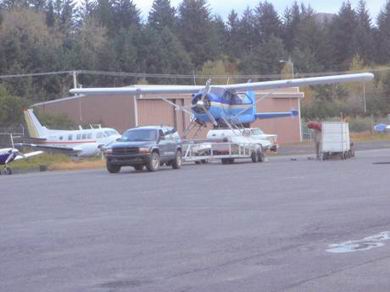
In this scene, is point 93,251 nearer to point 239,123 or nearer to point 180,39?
point 239,123

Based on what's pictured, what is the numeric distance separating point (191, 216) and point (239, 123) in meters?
33.6

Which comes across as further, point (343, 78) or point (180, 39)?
point (180, 39)

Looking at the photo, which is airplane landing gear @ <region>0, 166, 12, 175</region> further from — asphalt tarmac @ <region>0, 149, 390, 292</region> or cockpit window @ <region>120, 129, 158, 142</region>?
asphalt tarmac @ <region>0, 149, 390, 292</region>

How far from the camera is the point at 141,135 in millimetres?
37656

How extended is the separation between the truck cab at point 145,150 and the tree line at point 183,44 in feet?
117

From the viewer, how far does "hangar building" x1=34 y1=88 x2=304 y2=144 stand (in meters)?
70.6

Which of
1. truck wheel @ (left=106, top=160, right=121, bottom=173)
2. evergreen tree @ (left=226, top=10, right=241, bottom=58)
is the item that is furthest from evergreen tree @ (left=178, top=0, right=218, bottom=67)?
truck wheel @ (left=106, top=160, right=121, bottom=173)

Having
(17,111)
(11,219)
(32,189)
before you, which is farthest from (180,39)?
(11,219)

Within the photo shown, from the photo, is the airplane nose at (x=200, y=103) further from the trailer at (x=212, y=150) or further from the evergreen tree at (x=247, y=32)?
the evergreen tree at (x=247, y=32)

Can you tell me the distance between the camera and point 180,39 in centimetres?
13038

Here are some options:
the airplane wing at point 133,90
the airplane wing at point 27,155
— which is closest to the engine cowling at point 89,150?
the airplane wing at point 27,155

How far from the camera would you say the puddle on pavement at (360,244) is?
42.9 feet

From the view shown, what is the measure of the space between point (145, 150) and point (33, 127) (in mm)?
27642

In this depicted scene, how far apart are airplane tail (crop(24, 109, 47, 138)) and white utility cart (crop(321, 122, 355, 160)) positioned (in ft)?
85.4
